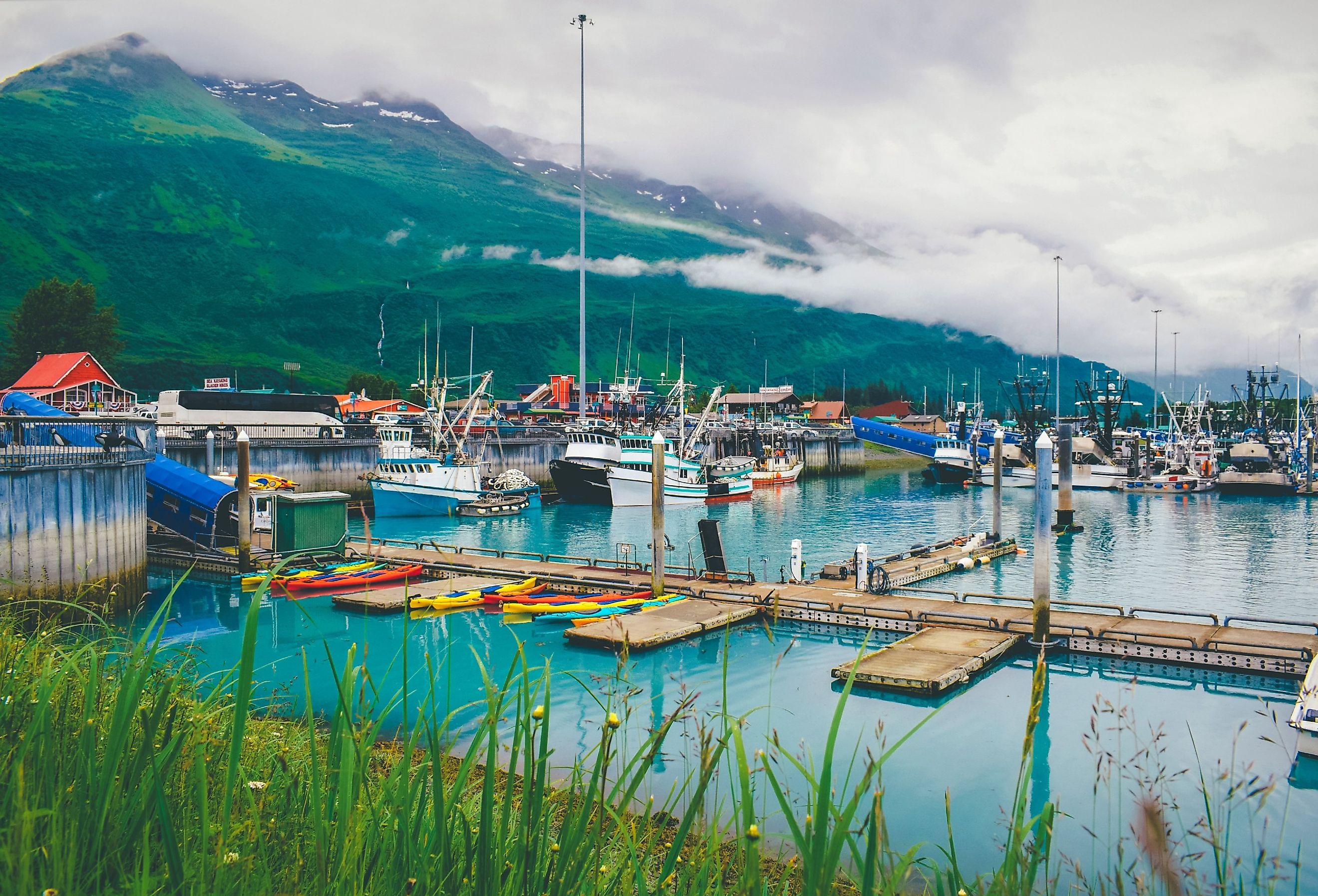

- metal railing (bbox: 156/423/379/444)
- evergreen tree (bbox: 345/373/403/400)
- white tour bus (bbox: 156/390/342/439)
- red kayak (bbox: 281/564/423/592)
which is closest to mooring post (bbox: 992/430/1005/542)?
red kayak (bbox: 281/564/423/592)

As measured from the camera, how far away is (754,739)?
44.1 ft

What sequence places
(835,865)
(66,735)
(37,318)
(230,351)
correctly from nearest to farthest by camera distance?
1. (835,865)
2. (66,735)
3. (37,318)
4. (230,351)

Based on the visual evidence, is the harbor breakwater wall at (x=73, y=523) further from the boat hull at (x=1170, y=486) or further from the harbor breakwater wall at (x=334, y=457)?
the boat hull at (x=1170, y=486)

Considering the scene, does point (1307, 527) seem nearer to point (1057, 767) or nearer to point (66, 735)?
point (1057, 767)

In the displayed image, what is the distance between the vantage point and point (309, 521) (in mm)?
27797

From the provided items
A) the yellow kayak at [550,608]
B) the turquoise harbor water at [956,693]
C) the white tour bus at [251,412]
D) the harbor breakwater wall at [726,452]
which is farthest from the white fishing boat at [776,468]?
the yellow kayak at [550,608]

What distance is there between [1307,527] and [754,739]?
46001 millimetres

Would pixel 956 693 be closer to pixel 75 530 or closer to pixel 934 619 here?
pixel 934 619

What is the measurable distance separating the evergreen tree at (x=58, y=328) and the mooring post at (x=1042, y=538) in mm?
100012

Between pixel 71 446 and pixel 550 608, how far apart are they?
46.2 ft

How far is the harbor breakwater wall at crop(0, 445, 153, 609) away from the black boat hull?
37.1 m

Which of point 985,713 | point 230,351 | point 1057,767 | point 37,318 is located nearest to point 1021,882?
point 1057,767

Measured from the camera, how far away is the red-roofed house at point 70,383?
2751 inches

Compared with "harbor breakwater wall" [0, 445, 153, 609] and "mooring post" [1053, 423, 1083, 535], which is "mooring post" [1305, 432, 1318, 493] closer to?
"mooring post" [1053, 423, 1083, 535]
